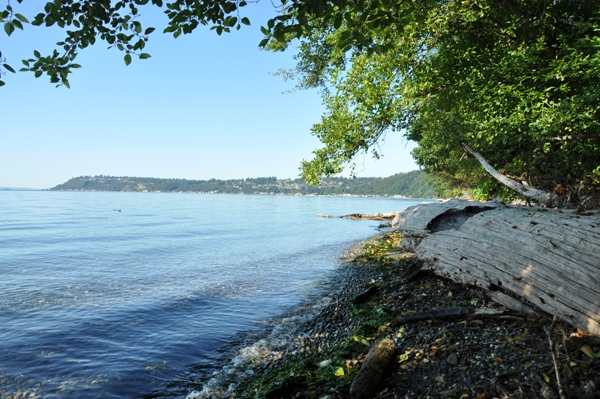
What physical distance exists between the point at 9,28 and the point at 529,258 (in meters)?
8.49

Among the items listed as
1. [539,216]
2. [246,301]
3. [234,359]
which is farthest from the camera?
[246,301]

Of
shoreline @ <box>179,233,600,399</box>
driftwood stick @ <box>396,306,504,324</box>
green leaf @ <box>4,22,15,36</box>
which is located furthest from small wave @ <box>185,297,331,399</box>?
green leaf @ <box>4,22,15,36</box>

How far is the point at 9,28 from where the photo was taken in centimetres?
446

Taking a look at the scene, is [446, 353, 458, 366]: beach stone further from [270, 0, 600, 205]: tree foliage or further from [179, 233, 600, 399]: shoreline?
[270, 0, 600, 205]: tree foliage

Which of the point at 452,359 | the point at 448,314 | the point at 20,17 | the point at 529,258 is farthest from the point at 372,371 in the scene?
the point at 20,17

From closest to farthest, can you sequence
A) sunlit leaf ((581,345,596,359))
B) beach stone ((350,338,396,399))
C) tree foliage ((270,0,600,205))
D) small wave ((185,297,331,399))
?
sunlit leaf ((581,345,596,359)) < beach stone ((350,338,396,399)) < small wave ((185,297,331,399)) < tree foliage ((270,0,600,205))

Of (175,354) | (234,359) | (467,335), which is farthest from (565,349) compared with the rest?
(175,354)

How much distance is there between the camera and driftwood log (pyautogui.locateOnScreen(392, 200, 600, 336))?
18.1 feet

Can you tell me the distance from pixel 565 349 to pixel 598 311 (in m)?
1.13

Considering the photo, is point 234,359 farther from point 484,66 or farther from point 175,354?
point 484,66

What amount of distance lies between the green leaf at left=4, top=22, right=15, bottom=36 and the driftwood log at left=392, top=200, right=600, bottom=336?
8273mm

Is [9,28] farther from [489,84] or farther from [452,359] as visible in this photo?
[489,84]

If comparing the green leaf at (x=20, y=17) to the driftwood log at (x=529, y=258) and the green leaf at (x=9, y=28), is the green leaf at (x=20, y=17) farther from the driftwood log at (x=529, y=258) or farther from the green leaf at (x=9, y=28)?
the driftwood log at (x=529, y=258)

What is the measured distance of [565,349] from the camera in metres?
4.40
